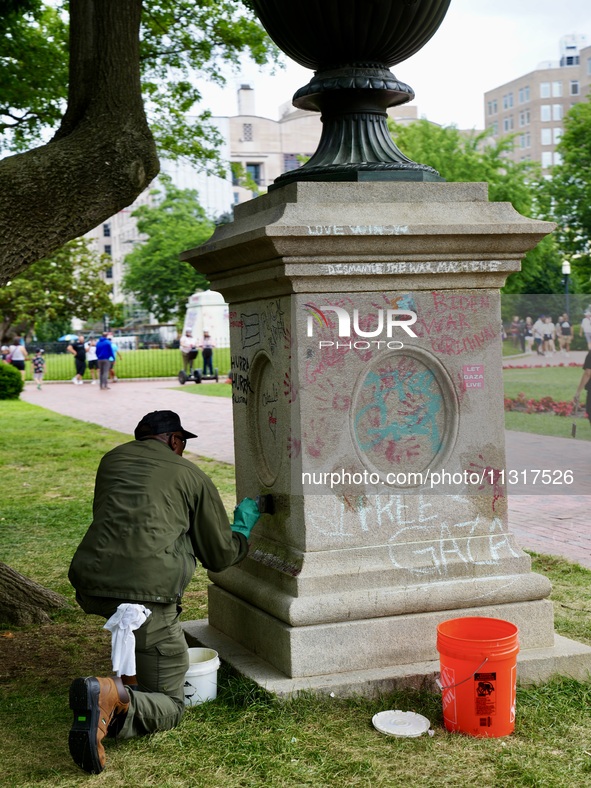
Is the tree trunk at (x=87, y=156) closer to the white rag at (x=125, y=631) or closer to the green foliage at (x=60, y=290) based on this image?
the white rag at (x=125, y=631)

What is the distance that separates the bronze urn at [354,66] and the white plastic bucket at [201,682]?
2.29 metres

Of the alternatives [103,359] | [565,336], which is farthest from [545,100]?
[565,336]

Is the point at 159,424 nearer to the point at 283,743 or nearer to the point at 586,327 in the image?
the point at 283,743

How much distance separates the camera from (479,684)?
3.77 meters

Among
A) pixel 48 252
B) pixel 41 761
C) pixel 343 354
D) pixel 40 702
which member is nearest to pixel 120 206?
pixel 48 252

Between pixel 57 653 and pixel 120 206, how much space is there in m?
3.11

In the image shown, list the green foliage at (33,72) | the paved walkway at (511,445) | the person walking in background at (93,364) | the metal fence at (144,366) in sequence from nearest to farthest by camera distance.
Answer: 1. the paved walkway at (511,445)
2. the green foliage at (33,72)
3. the person walking in background at (93,364)
4. the metal fence at (144,366)

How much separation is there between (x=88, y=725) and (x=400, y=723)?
1248 mm

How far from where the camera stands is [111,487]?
4125 millimetres

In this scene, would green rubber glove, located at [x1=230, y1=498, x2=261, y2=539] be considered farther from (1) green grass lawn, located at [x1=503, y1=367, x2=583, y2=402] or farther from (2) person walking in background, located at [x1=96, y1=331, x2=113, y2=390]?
(2) person walking in background, located at [x1=96, y1=331, x2=113, y2=390]

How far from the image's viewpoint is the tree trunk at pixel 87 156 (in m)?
6.23

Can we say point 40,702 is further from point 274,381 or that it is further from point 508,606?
point 508,606

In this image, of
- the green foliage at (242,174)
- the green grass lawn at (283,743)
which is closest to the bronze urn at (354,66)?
the green grass lawn at (283,743)

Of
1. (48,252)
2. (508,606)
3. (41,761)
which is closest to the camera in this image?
(41,761)
